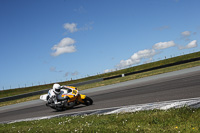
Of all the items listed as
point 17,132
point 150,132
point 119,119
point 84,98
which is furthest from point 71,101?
point 150,132

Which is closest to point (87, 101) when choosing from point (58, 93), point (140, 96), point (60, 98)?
point (60, 98)

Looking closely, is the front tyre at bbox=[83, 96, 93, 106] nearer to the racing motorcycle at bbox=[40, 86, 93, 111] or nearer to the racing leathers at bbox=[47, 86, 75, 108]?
the racing motorcycle at bbox=[40, 86, 93, 111]

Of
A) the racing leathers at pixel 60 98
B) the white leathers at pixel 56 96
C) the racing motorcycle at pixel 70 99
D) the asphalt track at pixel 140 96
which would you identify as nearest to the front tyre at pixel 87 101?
the racing motorcycle at pixel 70 99

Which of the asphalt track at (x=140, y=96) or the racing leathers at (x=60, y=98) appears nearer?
the asphalt track at (x=140, y=96)

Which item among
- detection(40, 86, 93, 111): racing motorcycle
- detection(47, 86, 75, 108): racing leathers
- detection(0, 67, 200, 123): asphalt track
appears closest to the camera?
detection(0, 67, 200, 123): asphalt track

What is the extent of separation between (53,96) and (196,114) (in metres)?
8.34

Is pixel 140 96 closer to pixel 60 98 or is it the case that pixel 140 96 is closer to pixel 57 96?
pixel 60 98

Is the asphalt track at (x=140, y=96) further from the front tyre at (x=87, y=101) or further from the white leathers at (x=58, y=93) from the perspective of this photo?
the white leathers at (x=58, y=93)

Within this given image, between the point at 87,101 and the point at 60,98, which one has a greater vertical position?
the point at 60,98

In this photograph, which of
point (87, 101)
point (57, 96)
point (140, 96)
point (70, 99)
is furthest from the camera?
point (87, 101)

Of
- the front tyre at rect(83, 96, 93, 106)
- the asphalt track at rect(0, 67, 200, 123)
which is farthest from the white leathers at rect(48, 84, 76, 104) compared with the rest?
the front tyre at rect(83, 96, 93, 106)

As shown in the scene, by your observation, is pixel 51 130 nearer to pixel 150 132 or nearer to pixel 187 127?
pixel 150 132

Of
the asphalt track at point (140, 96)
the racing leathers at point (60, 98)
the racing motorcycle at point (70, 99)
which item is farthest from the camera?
the racing leathers at point (60, 98)

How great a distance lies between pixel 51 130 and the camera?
688cm
